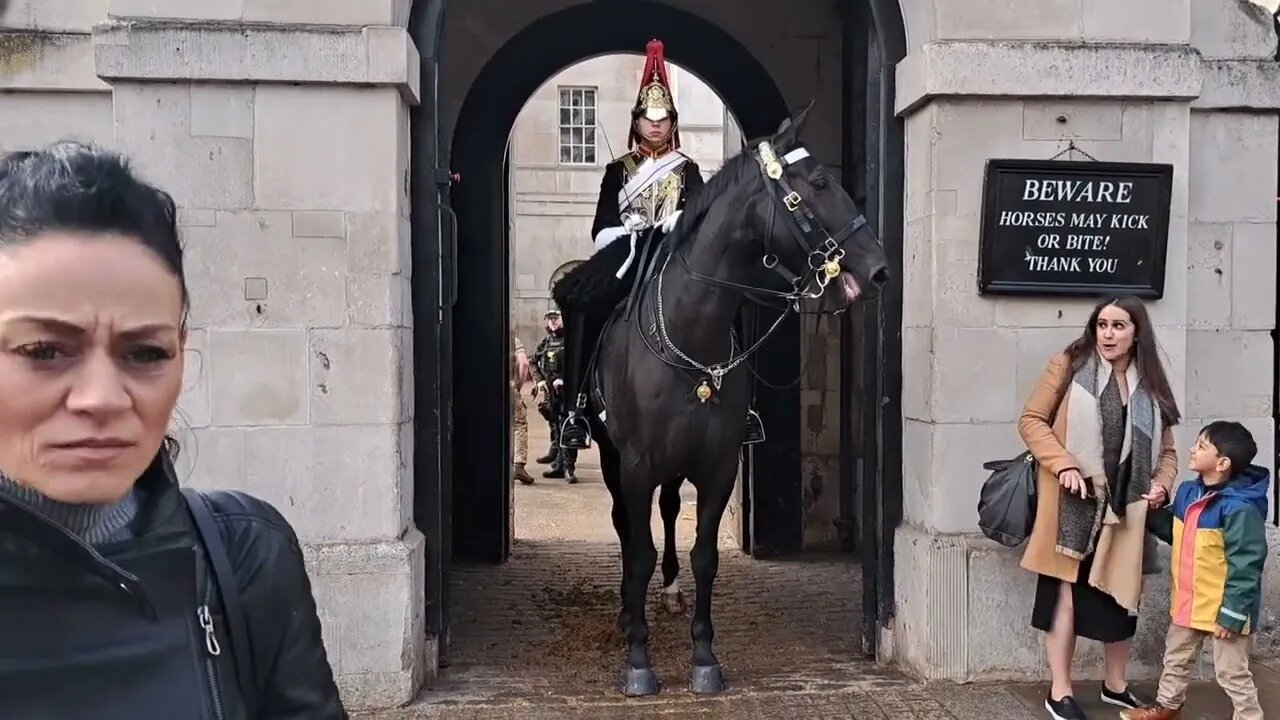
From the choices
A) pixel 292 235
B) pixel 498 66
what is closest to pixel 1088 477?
pixel 292 235

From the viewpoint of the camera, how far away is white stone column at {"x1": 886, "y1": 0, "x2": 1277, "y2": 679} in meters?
4.73

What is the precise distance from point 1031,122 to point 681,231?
1714 millimetres

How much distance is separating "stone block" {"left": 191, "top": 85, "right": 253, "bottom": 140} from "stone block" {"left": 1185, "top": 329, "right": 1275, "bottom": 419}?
4661 millimetres

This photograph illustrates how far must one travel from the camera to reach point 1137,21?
15.9 ft

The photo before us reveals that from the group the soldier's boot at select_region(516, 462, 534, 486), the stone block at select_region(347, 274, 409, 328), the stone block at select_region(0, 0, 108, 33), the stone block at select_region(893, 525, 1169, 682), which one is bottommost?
the soldier's boot at select_region(516, 462, 534, 486)

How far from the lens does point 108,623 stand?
1.23 m

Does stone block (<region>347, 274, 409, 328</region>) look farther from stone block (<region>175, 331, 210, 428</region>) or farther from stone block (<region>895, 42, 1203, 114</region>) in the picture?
stone block (<region>895, 42, 1203, 114</region>)

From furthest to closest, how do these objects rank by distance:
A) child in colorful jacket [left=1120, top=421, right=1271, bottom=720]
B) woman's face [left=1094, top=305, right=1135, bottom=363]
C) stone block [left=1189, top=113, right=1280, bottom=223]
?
stone block [left=1189, top=113, right=1280, bottom=223], woman's face [left=1094, top=305, right=1135, bottom=363], child in colorful jacket [left=1120, top=421, right=1271, bottom=720]

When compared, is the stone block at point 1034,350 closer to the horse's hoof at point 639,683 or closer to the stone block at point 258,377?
the horse's hoof at point 639,683

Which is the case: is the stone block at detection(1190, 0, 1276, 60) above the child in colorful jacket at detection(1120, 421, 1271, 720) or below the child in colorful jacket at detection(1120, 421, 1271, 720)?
above

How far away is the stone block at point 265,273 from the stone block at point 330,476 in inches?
19.7

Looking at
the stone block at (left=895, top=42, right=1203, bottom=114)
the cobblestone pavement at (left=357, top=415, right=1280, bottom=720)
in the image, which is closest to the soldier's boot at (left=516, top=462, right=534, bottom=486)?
the cobblestone pavement at (left=357, top=415, right=1280, bottom=720)

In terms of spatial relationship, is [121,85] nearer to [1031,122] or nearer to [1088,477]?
A: [1031,122]

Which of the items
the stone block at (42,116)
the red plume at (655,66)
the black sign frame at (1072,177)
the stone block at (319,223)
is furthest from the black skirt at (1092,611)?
the stone block at (42,116)
